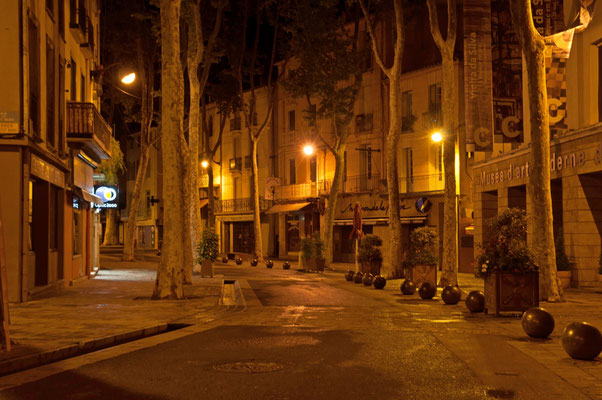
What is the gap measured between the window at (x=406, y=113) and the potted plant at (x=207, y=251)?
594 inches

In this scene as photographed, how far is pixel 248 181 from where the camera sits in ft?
192

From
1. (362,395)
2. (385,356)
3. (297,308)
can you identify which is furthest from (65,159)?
(362,395)

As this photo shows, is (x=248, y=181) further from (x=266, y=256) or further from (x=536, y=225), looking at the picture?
(x=536, y=225)

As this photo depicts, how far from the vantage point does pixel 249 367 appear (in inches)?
347

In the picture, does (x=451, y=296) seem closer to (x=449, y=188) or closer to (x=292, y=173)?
(x=449, y=188)

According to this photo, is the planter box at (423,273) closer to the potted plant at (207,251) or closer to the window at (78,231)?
the potted plant at (207,251)

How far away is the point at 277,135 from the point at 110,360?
149 feet

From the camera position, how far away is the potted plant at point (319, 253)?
33.1m

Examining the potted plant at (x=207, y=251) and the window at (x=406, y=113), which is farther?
the window at (x=406, y=113)

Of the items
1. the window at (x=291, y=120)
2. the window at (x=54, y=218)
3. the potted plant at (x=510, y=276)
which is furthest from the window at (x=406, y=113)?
the potted plant at (x=510, y=276)

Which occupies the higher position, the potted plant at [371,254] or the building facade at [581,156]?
the building facade at [581,156]

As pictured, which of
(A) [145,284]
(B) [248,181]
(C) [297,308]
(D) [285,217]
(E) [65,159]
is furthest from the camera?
(B) [248,181]

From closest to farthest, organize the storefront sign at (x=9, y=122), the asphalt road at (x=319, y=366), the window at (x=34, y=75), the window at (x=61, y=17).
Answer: the asphalt road at (x=319, y=366) → the storefront sign at (x=9, y=122) → the window at (x=34, y=75) → the window at (x=61, y=17)

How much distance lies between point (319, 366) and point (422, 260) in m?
13.8
